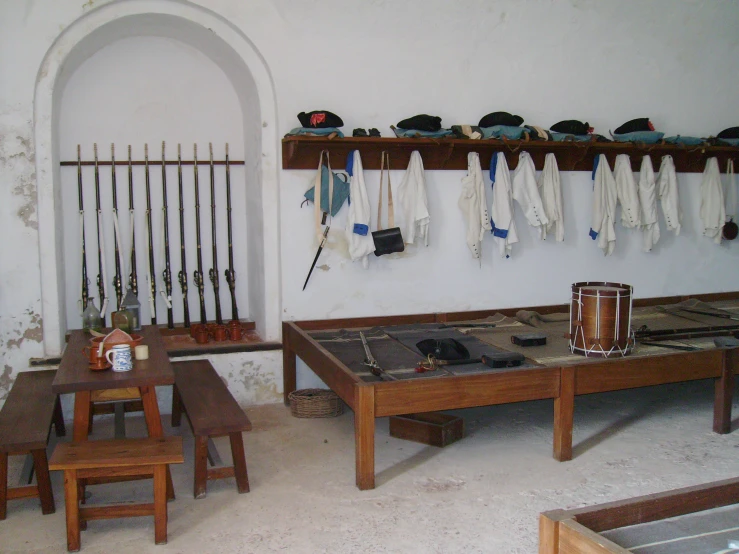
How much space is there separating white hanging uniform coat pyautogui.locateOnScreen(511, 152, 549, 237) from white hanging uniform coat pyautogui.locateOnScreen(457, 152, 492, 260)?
10.1 inches

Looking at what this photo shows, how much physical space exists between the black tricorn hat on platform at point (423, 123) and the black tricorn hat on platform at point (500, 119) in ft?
1.33

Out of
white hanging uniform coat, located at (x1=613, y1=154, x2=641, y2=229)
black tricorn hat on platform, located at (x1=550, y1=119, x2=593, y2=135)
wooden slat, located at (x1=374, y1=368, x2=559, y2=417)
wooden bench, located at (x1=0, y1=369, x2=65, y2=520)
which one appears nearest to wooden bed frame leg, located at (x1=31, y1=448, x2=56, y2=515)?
wooden bench, located at (x1=0, y1=369, x2=65, y2=520)

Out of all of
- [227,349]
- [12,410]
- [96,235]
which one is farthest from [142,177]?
[12,410]

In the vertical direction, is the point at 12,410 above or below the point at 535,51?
below

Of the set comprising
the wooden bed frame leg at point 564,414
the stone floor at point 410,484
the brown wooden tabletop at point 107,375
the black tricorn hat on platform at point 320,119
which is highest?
the black tricorn hat on platform at point 320,119

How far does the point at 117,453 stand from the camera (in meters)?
3.00

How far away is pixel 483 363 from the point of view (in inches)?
156

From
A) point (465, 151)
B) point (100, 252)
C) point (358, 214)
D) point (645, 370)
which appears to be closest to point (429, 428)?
point (645, 370)

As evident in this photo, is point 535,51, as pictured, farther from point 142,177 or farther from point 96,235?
point 96,235

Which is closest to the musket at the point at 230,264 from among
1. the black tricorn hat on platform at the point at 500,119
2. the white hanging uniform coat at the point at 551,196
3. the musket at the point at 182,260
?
the musket at the point at 182,260

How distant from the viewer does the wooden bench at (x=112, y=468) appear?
2.92 metres

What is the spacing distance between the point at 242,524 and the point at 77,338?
5.05 feet

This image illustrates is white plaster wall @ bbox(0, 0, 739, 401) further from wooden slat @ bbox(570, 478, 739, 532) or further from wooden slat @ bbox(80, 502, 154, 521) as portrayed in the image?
wooden slat @ bbox(570, 478, 739, 532)

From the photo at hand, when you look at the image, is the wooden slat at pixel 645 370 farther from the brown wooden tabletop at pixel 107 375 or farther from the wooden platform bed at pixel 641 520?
the brown wooden tabletop at pixel 107 375
